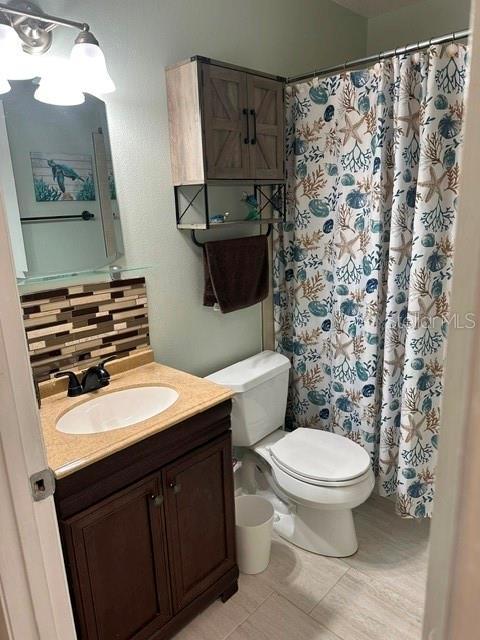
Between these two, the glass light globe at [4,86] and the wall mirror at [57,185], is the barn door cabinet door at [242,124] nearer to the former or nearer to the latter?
the wall mirror at [57,185]

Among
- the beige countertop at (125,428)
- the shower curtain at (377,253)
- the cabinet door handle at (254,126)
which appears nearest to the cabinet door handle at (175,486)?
the beige countertop at (125,428)

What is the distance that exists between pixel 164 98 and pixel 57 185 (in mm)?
596

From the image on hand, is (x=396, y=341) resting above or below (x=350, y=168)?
below

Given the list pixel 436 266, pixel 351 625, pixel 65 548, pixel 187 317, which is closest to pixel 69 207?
pixel 187 317

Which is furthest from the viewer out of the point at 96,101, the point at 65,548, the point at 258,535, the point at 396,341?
the point at 396,341

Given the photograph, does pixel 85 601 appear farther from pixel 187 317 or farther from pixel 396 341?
pixel 396 341

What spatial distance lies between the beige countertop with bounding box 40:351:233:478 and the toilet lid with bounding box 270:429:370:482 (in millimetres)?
555

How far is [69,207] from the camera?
5.50 feet

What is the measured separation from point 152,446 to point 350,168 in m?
1.47

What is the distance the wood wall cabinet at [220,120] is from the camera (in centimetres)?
179

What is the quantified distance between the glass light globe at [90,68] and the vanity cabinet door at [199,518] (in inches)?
51.1

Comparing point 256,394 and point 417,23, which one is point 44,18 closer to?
point 256,394

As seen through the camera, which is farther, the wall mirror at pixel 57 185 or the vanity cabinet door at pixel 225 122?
the vanity cabinet door at pixel 225 122

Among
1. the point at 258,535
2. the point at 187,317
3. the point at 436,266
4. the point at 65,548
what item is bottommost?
the point at 258,535
